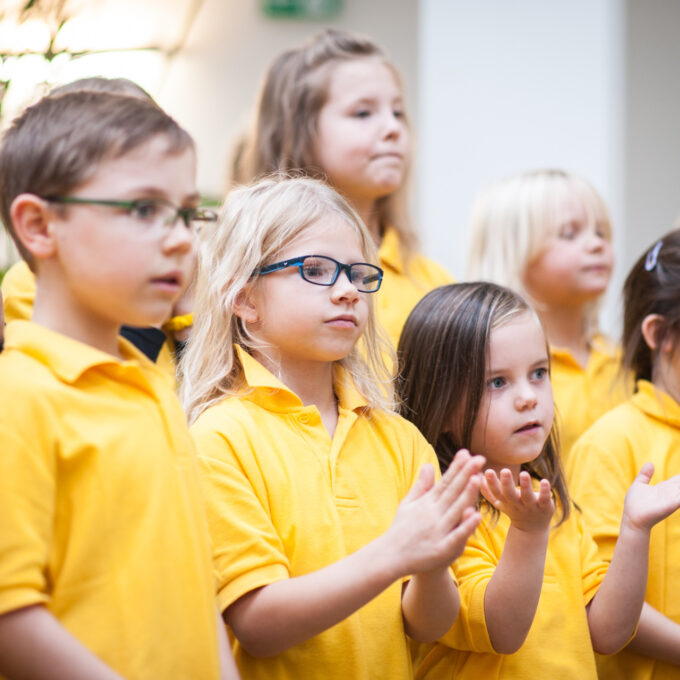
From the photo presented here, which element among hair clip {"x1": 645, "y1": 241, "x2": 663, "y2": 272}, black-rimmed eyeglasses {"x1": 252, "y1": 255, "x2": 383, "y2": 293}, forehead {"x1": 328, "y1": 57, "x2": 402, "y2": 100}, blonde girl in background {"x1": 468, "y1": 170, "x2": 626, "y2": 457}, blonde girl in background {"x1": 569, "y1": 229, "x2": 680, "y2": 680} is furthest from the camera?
blonde girl in background {"x1": 468, "y1": 170, "x2": 626, "y2": 457}

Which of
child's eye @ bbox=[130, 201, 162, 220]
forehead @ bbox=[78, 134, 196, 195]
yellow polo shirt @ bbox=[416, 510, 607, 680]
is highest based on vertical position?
forehead @ bbox=[78, 134, 196, 195]

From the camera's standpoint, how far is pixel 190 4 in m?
5.82

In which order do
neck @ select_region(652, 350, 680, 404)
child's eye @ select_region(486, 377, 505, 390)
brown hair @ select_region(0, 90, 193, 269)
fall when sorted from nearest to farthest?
brown hair @ select_region(0, 90, 193, 269) → child's eye @ select_region(486, 377, 505, 390) → neck @ select_region(652, 350, 680, 404)

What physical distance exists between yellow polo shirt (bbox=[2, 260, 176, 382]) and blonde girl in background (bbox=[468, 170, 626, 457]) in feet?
4.10

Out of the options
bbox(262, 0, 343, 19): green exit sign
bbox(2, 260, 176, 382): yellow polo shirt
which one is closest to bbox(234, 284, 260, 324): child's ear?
bbox(2, 260, 176, 382): yellow polo shirt

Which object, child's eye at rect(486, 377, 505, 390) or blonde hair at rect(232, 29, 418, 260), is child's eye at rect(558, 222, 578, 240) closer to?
blonde hair at rect(232, 29, 418, 260)

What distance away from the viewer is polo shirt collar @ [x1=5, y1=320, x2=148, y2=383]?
1.28 meters

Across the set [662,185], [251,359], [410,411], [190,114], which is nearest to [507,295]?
[410,411]

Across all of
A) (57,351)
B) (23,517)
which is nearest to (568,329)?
(57,351)

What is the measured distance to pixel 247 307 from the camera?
1799 mm

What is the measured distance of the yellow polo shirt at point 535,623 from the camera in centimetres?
181

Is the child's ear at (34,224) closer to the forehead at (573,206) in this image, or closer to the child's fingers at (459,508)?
the child's fingers at (459,508)

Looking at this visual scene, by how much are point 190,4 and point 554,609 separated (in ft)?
16.1

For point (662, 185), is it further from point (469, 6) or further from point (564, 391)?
point (564, 391)
